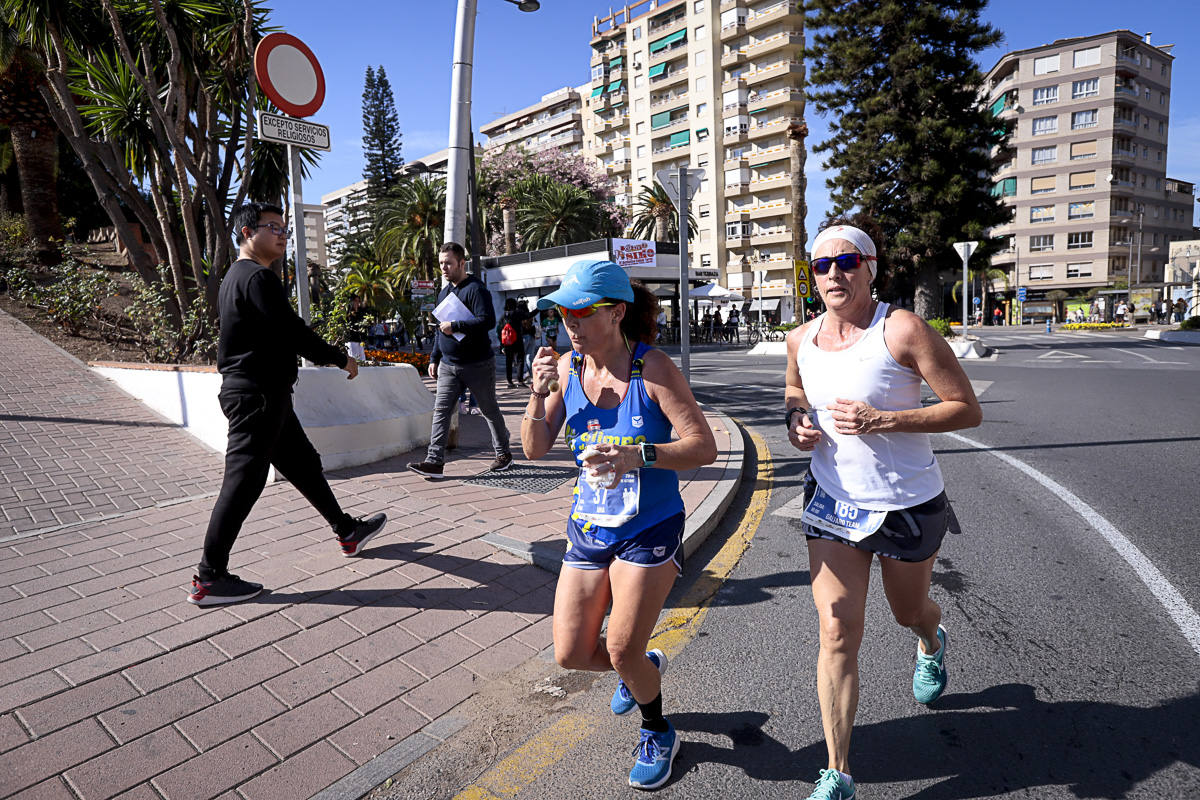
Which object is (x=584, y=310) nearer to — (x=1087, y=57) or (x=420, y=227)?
(x=420, y=227)

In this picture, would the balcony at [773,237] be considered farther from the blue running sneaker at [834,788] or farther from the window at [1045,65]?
the blue running sneaker at [834,788]

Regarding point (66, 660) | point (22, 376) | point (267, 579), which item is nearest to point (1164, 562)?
point (267, 579)

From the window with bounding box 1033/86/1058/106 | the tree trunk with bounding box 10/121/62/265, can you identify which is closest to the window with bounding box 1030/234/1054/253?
the window with bounding box 1033/86/1058/106

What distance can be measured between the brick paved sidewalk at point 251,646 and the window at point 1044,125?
74.0 metres

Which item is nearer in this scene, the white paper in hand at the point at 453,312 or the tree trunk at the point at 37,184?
the white paper in hand at the point at 453,312

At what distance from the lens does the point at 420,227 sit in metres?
37.2

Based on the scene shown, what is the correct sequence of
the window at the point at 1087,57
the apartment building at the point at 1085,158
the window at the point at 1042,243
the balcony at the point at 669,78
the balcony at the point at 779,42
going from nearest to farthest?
the balcony at the point at 779,42, the window at the point at 1087,57, the apartment building at the point at 1085,158, the window at the point at 1042,243, the balcony at the point at 669,78

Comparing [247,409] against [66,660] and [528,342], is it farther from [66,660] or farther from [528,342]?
[528,342]

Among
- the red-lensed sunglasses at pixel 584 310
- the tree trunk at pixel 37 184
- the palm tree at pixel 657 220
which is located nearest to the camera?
the red-lensed sunglasses at pixel 584 310

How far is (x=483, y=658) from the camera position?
10.3 feet

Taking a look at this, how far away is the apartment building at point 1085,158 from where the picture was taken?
60.9 meters

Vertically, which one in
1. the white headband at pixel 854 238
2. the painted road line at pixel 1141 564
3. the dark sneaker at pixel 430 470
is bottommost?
the painted road line at pixel 1141 564

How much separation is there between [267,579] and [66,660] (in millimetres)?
983

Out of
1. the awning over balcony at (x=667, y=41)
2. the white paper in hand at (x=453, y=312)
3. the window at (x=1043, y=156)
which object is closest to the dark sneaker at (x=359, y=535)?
the white paper in hand at (x=453, y=312)
